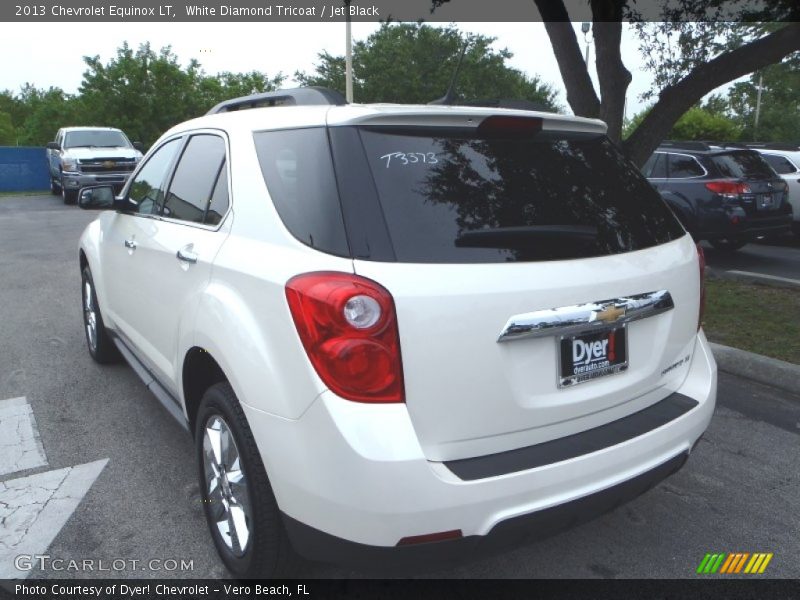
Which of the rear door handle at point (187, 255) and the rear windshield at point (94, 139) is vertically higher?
the rear windshield at point (94, 139)

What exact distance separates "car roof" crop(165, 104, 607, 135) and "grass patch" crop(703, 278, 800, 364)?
11.2ft

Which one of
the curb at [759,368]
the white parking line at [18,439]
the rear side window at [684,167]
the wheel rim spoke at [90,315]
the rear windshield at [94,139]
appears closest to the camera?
the white parking line at [18,439]

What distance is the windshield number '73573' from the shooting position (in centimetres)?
226

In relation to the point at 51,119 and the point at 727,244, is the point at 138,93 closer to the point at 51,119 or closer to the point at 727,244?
the point at 51,119

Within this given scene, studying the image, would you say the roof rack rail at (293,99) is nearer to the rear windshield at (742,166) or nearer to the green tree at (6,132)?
the rear windshield at (742,166)

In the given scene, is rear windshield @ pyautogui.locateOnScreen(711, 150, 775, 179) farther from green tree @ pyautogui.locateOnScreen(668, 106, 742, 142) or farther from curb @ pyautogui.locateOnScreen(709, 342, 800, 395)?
green tree @ pyautogui.locateOnScreen(668, 106, 742, 142)

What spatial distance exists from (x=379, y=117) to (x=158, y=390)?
1.97 m

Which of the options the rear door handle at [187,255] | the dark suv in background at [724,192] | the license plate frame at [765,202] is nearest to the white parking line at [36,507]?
the rear door handle at [187,255]

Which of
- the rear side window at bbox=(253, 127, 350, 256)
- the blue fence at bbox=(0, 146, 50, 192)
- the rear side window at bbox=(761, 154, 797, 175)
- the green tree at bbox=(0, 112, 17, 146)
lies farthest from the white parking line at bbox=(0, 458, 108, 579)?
the green tree at bbox=(0, 112, 17, 146)

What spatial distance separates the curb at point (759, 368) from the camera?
15.5ft

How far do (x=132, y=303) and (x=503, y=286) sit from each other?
97.4 inches

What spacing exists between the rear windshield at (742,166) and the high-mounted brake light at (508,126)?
28.3 feet

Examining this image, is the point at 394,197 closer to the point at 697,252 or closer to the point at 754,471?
the point at 697,252

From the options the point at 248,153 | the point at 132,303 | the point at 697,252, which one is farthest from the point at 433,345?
the point at 132,303
